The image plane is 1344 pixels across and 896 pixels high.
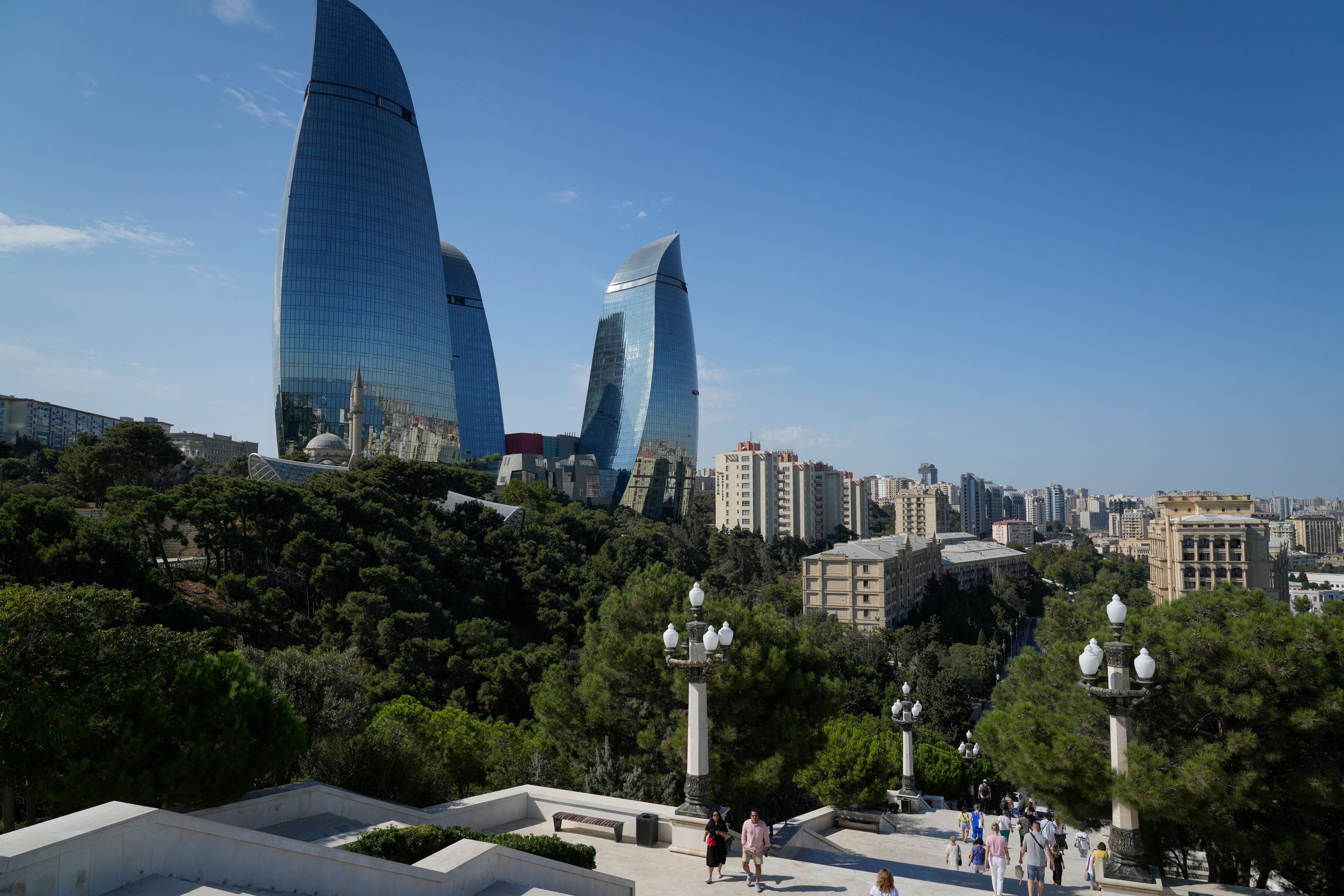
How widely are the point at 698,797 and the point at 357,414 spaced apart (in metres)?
64.5

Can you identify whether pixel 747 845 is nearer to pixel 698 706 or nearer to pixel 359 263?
pixel 698 706

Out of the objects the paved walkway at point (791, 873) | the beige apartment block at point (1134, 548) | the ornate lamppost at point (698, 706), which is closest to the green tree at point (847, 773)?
the paved walkway at point (791, 873)

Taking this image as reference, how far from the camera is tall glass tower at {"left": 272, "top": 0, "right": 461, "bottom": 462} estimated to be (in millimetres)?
68000

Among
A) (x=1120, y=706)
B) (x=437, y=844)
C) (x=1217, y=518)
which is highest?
(x=1217, y=518)

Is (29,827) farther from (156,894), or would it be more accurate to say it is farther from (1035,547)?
(1035,547)

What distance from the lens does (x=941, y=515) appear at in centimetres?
13325

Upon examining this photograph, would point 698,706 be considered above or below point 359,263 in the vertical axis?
below

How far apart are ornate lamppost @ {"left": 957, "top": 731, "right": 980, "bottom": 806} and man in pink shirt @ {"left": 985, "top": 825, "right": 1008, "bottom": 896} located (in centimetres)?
1430

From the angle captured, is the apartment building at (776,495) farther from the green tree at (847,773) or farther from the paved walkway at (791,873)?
the paved walkway at (791,873)

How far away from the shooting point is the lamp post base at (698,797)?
33.2 feet

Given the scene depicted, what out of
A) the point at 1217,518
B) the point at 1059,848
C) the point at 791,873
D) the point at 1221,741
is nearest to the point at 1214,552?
the point at 1217,518

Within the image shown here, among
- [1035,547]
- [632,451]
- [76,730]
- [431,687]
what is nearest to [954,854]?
[76,730]

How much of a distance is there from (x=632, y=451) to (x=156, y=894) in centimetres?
9275

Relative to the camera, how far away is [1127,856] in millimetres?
9227
